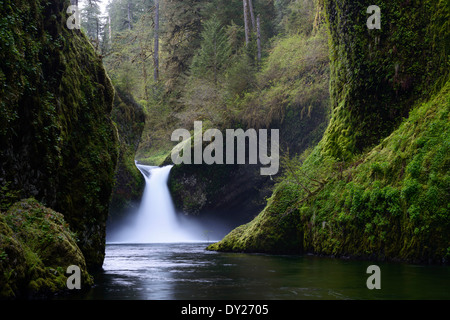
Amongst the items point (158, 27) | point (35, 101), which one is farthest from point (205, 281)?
point (158, 27)

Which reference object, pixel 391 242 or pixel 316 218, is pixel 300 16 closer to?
pixel 316 218

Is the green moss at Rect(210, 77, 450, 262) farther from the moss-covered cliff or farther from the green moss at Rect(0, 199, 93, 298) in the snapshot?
the green moss at Rect(0, 199, 93, 298)

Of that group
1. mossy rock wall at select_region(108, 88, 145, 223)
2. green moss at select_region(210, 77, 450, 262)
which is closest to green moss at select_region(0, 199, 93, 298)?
green moss at select_region(210, 77, 450, 262)

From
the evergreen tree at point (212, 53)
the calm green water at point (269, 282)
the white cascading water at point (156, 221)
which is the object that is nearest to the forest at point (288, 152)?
the calm green water at point (269, 282)

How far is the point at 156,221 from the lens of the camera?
24375 millimetres

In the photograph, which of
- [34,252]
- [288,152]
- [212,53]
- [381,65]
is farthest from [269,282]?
[212,53]

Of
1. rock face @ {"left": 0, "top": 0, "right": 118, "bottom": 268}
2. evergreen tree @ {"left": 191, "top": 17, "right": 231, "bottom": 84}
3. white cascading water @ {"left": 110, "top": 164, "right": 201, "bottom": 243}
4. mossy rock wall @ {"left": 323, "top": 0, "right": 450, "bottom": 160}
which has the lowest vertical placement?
white cascading water @ {"left": 110, "top": 164, "right": 201, "bottom": 243}

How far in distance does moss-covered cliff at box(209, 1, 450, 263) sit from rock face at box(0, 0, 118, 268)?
609cm

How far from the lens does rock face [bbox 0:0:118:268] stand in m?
6.59

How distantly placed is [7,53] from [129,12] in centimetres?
4988

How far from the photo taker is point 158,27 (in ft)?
123

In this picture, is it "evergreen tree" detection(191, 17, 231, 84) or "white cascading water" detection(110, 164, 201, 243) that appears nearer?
"white cascading water" detection(110, 164, 201, 243)

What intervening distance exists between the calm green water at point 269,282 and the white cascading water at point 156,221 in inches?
551

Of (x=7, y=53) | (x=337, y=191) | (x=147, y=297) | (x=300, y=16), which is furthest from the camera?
(x=300, y=16)
